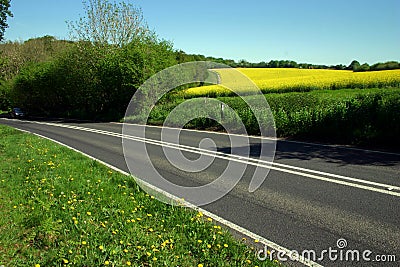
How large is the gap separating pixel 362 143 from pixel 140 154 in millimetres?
7361

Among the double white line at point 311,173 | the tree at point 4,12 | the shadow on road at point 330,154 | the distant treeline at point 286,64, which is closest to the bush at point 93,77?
the tree at point 4,12

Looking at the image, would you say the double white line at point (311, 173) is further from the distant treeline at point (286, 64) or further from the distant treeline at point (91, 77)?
the distant treeline at point (286, 64)

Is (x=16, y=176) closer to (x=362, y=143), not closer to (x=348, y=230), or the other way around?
(x=348, y=230)

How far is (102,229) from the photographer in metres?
4.14

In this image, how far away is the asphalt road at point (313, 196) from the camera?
402 centimetres

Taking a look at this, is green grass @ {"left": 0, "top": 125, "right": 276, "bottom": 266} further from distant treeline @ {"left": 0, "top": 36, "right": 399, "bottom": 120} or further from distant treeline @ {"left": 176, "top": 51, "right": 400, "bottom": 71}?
distant treeline @ {"left": 176, "top": 51, "right": 400, "bottom": 71}

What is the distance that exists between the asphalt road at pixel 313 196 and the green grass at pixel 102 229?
75 centimetres

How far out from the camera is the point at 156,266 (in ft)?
11.0

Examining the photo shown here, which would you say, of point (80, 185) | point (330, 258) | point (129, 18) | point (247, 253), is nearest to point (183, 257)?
point (247, 253)

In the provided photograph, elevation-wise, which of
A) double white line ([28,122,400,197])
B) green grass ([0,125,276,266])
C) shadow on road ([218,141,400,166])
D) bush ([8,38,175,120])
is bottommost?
shadow on road ([218,141,400,166])

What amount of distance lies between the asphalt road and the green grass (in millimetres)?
745

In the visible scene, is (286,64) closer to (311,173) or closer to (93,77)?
(93,77)

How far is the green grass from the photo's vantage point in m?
3.49

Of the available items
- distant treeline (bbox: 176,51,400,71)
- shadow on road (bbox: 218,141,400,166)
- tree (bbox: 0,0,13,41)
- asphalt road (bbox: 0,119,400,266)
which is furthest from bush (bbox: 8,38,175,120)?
distant treeline (bbox: 176,51,400,71)
